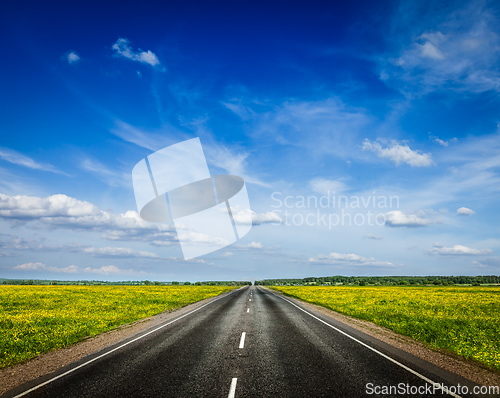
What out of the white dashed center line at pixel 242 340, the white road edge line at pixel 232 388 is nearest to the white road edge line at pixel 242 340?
the white dashed center line at pixel 242 340

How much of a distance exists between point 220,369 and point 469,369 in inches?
276

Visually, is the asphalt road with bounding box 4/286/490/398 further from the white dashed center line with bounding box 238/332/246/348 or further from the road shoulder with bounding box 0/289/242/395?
the road shoulder with bounding box 0/289/242/395

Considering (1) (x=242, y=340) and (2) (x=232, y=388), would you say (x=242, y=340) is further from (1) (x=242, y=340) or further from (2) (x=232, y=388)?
(2) (x=232, y=388)

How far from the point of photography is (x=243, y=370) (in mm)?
6770

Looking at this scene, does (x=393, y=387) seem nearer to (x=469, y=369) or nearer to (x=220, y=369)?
(x=469, y=369)

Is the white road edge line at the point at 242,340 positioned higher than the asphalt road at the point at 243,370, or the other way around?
the asphalt road at the point at 243,370

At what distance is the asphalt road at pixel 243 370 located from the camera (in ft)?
18.6

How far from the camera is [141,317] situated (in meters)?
18.1

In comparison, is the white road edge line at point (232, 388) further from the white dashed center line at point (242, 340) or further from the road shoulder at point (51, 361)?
the road shoulder at point (51, 361)

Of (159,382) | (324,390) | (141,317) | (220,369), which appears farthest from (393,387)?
(141,317)

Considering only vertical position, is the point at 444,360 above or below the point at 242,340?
above

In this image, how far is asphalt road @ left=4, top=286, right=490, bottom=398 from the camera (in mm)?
5664

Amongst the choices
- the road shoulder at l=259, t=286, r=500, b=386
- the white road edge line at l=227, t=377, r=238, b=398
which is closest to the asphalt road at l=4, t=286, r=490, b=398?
the white road edge line at l=227, t=377, r=238, b=398

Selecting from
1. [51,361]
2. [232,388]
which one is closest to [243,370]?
[232,388]
